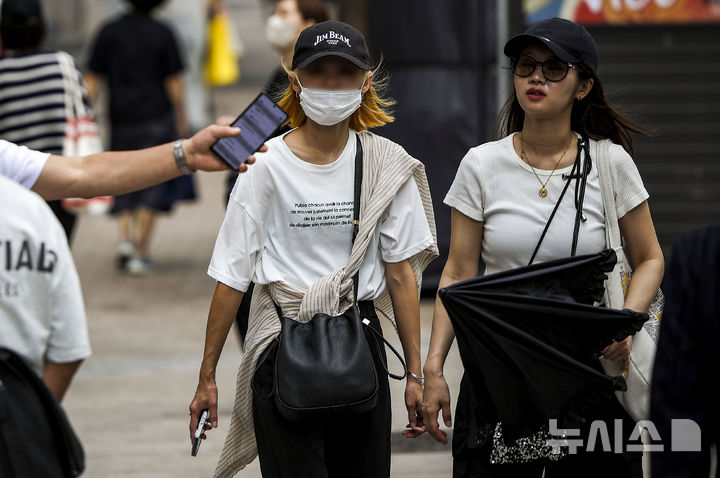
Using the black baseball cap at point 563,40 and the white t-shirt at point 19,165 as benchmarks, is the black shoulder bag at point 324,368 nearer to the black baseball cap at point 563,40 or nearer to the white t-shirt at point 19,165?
the white t-shirt at point 19,165

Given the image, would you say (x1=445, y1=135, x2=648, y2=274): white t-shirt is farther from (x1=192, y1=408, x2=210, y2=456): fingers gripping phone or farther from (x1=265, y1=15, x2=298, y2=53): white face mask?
(x1=265, y1=15, x2=298, y2=53): white face mask

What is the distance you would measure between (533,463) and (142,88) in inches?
275

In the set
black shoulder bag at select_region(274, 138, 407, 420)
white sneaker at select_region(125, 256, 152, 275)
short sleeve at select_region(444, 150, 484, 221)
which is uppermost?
short sleeve at select_region(444, 150, 484, 221)

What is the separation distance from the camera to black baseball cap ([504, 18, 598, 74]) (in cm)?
375

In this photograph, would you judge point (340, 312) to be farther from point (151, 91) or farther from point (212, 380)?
point (151, 91)

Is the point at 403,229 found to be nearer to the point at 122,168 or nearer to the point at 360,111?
the point at 360,111

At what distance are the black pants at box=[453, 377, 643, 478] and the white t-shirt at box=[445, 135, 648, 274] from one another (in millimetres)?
444

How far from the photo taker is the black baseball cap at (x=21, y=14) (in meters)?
6.89

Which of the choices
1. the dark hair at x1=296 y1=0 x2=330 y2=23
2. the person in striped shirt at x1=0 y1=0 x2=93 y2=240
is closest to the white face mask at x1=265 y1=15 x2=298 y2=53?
the dark hair at x1=296 y1=0 x2=330 y2=23

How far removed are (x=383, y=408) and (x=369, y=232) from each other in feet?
1.77

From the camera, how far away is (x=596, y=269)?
3674 mm

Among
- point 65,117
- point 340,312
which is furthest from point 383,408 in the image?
point 65,117

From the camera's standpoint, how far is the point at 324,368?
374 cm

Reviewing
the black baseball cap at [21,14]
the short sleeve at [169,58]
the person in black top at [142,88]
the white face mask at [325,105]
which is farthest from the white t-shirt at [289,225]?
the short sleeve at [169,58]
